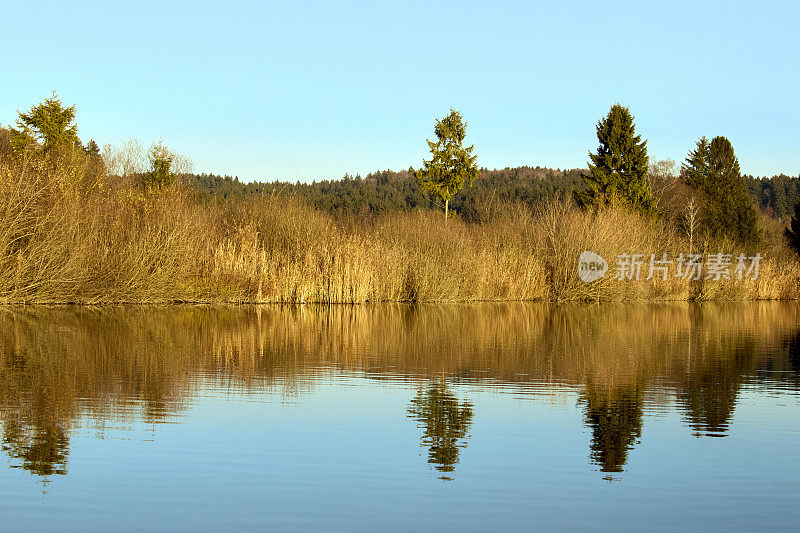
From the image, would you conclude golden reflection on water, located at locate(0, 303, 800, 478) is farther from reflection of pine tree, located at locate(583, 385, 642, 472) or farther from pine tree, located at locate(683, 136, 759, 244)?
pine tree, located at locate(683, 136, 759, 244)

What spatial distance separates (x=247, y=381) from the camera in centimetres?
1075

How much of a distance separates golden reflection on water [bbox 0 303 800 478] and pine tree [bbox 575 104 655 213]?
25.6 meters

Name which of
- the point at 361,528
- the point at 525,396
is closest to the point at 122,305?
the point at 525,396

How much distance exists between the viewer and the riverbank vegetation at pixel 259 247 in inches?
950

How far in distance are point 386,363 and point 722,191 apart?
4748cm

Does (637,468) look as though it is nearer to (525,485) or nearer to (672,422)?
(525,485)

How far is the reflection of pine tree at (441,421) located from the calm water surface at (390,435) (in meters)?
0.04

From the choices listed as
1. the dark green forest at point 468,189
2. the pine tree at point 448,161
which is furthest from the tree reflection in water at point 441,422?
the dark green forest at point 468,189

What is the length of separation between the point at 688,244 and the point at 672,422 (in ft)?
121

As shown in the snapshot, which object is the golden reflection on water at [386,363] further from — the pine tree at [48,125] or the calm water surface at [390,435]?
the pine tree at [48,125]

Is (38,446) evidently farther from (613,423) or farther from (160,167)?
(160,167)
